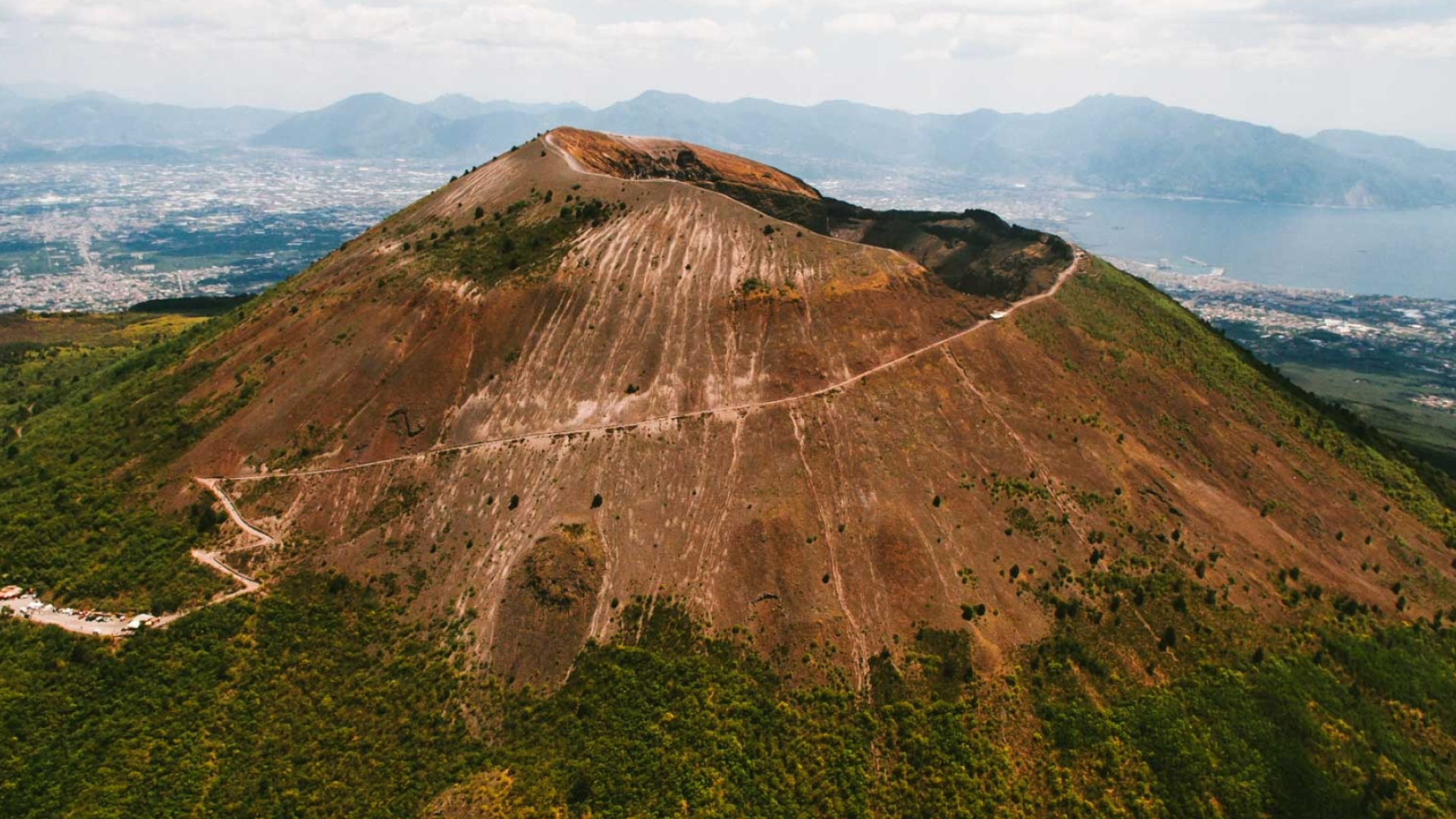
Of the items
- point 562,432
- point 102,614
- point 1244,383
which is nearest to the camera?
point 102,614

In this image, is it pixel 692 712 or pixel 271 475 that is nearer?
pixel 692 712

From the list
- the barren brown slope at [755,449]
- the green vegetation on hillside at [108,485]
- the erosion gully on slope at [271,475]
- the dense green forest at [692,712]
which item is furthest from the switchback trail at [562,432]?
the dense green forest at [692,712]

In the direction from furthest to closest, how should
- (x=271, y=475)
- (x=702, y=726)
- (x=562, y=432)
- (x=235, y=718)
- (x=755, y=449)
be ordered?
(x=562, y=432) < (x=755, y=449) < (x=271, y=475) < (x=702, y=726) < (x=235, y=718)

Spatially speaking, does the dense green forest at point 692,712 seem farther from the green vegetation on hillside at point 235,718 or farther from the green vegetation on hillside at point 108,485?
the green vegetation on hillside at point 108,485

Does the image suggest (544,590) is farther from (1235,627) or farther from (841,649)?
(1235,627)

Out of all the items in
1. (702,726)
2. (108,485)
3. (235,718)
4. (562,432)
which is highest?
(562,432)

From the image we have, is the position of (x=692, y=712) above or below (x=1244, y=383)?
below

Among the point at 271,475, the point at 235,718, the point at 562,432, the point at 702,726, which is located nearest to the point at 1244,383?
the point at 702,726

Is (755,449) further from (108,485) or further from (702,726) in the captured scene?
(108,485)

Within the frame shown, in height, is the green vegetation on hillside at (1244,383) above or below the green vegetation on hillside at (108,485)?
above

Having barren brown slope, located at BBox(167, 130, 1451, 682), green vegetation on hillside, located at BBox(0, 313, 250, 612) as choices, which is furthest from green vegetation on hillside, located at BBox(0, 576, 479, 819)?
barren brown slope, located at BBox(167, 130, 1451, 682)
